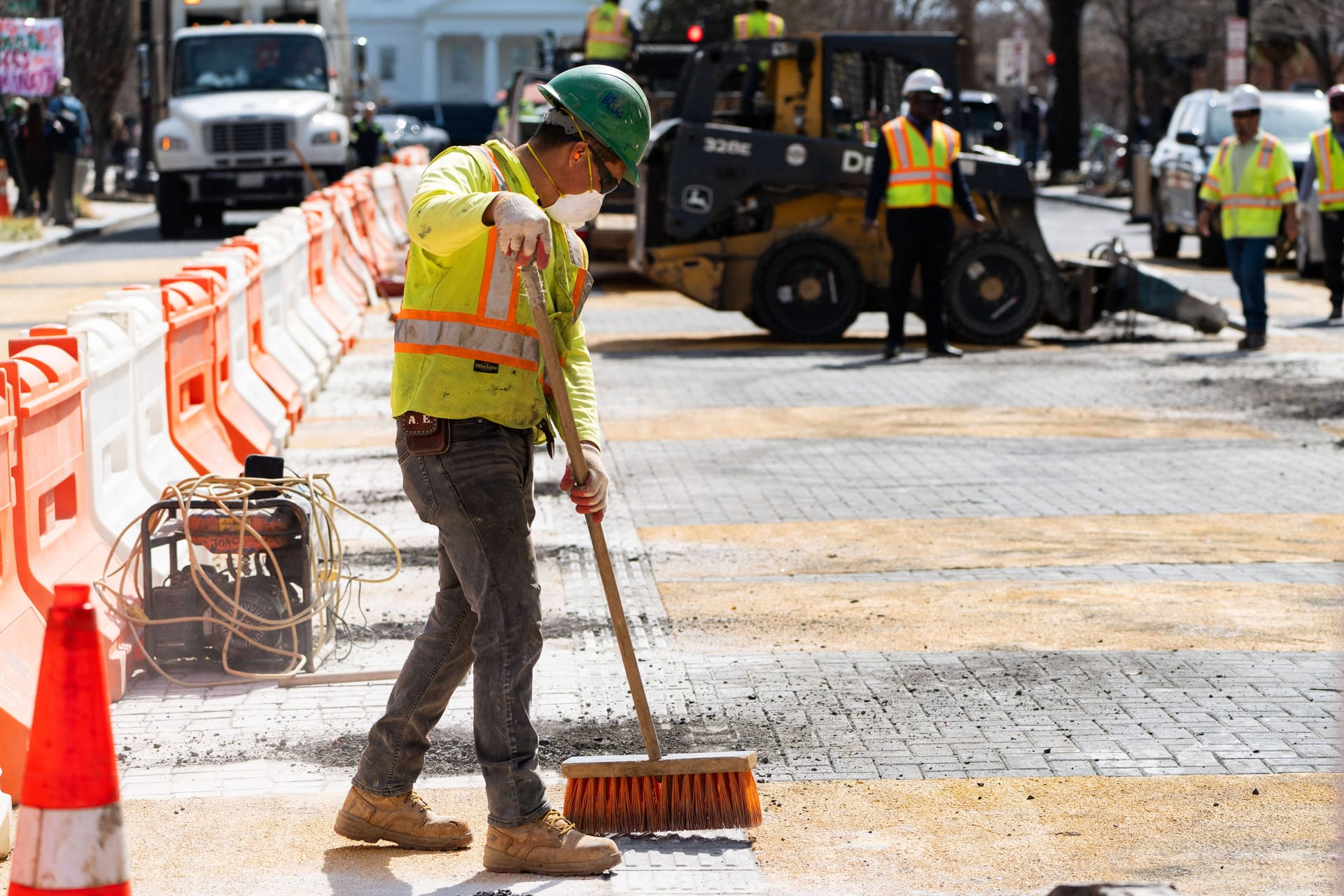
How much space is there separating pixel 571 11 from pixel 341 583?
81928mm

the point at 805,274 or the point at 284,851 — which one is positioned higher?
the point at 805,274

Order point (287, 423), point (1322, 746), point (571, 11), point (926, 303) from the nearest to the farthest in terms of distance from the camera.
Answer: point (1322, 746) < point (287, 423) < point (926, 303) < point (571, 11)

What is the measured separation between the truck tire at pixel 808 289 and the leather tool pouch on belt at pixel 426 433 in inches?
435

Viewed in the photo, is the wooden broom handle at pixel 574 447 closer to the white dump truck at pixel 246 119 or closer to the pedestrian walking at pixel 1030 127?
the white dump truck at pixel 246 119

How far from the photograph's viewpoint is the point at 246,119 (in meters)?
26.0

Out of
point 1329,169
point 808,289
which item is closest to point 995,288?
point 808,289

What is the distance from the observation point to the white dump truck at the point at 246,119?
2611cm

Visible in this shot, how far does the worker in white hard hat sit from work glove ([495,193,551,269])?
10234mm

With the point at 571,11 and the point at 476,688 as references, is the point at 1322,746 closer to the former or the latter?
the point at 476,688

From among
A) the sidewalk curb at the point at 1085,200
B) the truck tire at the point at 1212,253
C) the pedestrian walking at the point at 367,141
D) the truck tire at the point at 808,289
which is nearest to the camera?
the truck tire at the point at 808,289

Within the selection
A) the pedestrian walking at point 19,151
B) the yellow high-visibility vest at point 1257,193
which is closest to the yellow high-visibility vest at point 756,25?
the yellow high-visibility vest at point 1257,193

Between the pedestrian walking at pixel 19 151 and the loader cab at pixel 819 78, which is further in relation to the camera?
the pedestrian walking at pixel 19 151

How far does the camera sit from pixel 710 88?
1510 centimetres

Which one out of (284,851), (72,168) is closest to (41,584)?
(284,851)
